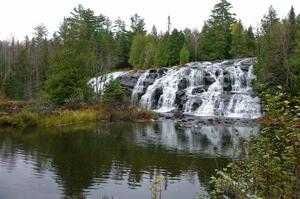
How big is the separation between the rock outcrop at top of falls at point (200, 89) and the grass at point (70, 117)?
8.35m

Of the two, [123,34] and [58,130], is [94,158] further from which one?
[123,34]

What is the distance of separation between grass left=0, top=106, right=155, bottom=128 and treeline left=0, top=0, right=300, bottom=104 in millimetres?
3376

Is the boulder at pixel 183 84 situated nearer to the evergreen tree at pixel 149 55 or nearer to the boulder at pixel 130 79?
the boulder at pixel 130 79

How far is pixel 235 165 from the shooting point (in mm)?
6969

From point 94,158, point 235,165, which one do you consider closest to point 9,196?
point 94,158

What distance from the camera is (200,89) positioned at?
4634 cm

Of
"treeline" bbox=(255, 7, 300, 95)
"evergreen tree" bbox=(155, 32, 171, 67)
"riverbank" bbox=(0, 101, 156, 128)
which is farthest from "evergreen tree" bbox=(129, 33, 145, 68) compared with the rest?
"riverbank" bbox=(0, 101, 156, 128)

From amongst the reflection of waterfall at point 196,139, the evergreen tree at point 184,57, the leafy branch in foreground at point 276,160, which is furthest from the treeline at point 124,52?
the leafy branch in foreground at point 276,160

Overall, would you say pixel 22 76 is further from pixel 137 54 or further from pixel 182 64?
pixel 182 64

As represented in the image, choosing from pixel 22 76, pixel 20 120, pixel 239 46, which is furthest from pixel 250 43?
pixel 20 120

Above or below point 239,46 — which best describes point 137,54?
above

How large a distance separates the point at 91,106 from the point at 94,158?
21304 mm

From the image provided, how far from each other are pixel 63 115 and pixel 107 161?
1620 cm

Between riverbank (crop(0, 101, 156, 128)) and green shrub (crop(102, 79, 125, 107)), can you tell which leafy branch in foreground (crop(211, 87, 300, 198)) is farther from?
green shrub (crop(102, 79, 125, 107))
